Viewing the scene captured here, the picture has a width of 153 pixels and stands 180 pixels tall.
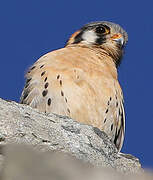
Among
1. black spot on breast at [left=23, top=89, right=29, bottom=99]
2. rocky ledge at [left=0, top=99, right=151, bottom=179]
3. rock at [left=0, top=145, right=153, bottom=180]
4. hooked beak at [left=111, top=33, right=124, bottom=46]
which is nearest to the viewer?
rock at [left=0, top=145, right=153, bottom=180]

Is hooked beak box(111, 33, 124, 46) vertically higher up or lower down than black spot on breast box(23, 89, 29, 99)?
higher up

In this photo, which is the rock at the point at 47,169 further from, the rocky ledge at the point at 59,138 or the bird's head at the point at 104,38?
the bird's head at the point at 104,38

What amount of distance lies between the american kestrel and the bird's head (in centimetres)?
74

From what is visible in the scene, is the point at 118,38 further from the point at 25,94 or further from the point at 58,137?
the point at 58,137

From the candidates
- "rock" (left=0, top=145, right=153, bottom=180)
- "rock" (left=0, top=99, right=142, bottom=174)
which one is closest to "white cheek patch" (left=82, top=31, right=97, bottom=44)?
"rock" (left=0, top=99, right=142, bottom=174)

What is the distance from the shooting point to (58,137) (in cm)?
322

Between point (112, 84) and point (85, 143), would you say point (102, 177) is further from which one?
point (112, 84)

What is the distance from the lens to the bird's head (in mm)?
8242

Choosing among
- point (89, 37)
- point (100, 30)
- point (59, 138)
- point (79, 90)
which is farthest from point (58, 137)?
point (100, 30)

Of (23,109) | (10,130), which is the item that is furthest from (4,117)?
(23,109)

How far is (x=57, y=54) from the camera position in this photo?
7.13 meters

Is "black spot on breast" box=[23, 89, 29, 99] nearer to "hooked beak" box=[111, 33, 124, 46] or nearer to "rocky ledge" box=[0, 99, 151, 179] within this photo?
"hooked beak" box=[111, 33, 124, 46]

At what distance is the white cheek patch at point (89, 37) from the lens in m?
8.32

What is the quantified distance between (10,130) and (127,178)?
1351 millimetres
